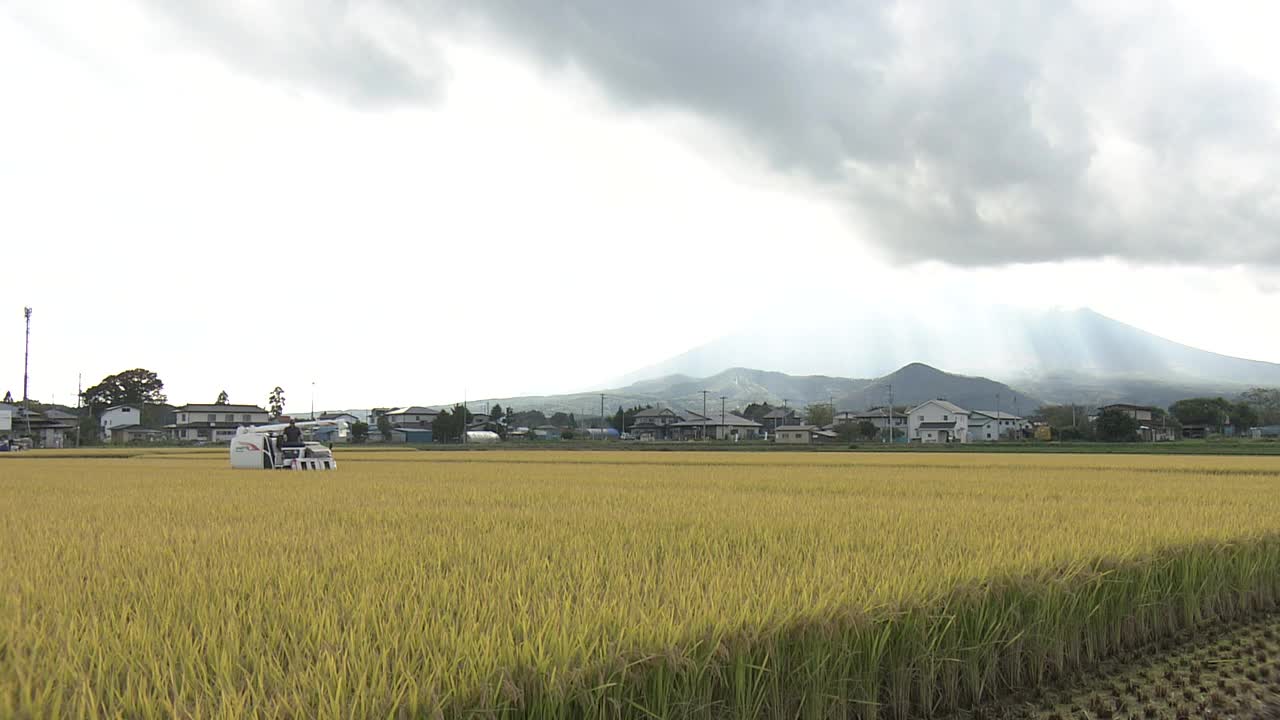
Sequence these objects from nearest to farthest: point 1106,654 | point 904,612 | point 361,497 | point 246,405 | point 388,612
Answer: point 388,612, point 904,612, point 1106,654, point 361,497, point 246,405

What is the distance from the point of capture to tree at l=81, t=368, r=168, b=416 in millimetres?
103312

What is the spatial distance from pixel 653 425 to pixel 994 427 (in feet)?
174

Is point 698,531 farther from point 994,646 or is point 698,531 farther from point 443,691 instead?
point 443,691

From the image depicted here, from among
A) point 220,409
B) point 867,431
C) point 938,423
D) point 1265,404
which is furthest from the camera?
point 1265,404

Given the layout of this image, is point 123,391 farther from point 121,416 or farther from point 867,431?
point 867,431

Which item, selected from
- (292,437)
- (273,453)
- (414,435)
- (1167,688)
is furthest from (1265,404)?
(1167,688)

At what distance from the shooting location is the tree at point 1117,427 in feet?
210

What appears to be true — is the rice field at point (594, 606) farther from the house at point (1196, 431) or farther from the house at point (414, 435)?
the house at point (1196, 431)

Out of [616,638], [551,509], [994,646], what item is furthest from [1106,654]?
[551,509]

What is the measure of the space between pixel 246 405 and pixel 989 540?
118 m

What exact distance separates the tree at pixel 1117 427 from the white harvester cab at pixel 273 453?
66.8 metres

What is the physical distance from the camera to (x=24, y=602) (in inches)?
125

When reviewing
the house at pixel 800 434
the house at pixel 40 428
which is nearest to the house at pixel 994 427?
the house at pixel 800 434

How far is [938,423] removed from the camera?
108 meters
